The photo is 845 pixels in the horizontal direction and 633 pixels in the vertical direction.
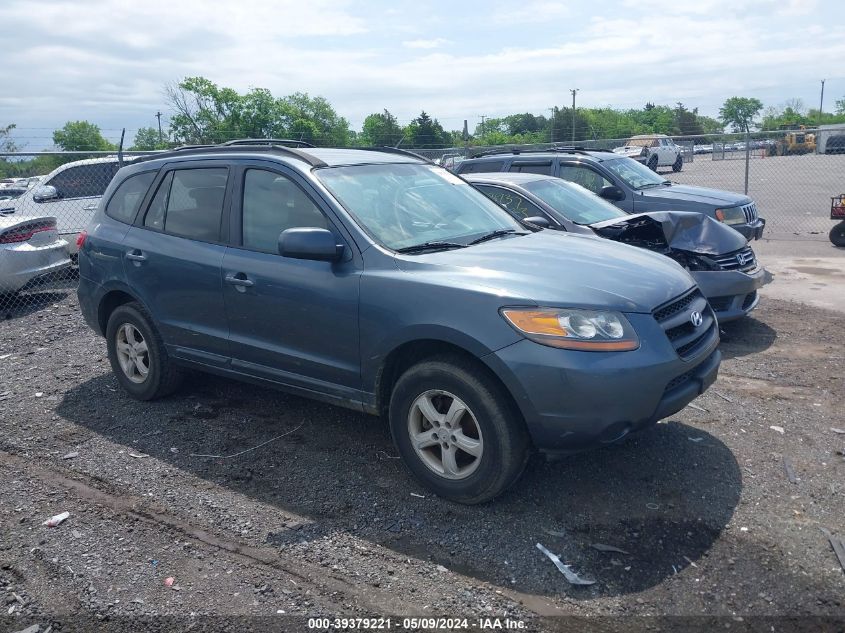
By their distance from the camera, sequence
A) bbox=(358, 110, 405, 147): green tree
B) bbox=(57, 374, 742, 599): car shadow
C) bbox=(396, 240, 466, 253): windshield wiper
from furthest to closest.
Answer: bbox=(358, 110, 405, 147): green tree
bbox=(396, 240, 466, 253): windshield wiper
bbox=(57, 374, 742, 599): car shadow

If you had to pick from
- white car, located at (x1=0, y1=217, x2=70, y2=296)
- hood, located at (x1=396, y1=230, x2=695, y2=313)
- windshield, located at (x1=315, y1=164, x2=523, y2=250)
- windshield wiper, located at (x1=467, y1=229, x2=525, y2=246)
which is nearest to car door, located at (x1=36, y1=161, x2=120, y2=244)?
white car, located at (x1=0, y1=217, x2=70, y2=296)

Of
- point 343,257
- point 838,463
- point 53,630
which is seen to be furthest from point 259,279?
point 838,463

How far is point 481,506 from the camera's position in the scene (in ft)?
13.0

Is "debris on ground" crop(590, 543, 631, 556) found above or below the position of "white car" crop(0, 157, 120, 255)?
below

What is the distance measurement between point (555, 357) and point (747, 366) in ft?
11.1

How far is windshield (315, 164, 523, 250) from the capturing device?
4.48 meters

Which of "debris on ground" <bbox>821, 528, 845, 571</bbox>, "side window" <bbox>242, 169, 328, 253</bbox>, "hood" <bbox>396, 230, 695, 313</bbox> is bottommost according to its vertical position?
"debris on ground" <bbox>821, 528, 845, 571</bbox>

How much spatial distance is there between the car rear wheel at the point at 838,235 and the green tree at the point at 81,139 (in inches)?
2191

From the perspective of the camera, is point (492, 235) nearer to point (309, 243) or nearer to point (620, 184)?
point (309, 243)

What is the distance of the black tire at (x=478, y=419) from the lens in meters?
3.73

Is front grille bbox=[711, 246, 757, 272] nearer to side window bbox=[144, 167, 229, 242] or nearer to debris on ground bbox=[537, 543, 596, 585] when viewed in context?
debris on ground bbox=[537, 543, 596, 585]

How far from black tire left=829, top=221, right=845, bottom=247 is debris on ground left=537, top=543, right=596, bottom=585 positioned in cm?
1065

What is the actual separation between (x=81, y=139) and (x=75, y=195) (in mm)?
58160

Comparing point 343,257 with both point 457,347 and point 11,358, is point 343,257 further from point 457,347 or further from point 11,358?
point 11,358
